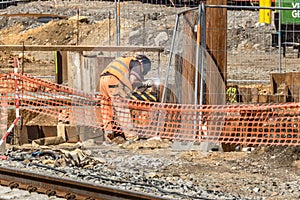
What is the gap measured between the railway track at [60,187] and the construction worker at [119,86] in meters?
3.35

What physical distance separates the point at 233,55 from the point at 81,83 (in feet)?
48.1

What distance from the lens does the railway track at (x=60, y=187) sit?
22.2 feet

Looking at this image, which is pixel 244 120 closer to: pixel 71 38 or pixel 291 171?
pixel 291 171

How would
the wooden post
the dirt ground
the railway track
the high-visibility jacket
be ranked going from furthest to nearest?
1. the high-visibility jacket
2. the wooden post
3. the dirt ground
4. the railway track

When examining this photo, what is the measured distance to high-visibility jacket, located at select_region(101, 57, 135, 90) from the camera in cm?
1227

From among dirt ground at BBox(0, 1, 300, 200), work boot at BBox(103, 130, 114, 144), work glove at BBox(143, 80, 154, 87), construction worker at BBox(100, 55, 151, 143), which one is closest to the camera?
dirt ground at BBox(0, 1, 300, 200)

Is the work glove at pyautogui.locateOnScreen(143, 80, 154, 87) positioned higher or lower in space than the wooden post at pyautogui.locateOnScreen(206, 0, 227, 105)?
lower

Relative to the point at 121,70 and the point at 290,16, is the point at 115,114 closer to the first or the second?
the point at 121,70

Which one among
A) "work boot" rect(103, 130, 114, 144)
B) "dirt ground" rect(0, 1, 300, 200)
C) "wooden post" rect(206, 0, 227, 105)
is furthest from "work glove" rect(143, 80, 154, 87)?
"dirt ground" rect(0, 1, 300, 200)

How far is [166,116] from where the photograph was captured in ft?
35.6

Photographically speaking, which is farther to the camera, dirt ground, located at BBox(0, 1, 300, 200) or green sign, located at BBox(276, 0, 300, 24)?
green sign, located at BBox(276, 0, 300, 24)

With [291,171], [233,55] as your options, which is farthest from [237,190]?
[233,55]

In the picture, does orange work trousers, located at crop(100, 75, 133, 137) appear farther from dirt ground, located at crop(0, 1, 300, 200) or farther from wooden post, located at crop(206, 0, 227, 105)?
wooden post, located at crop(206, 0, 227, 105)

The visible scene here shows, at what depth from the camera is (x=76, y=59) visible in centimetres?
1373
